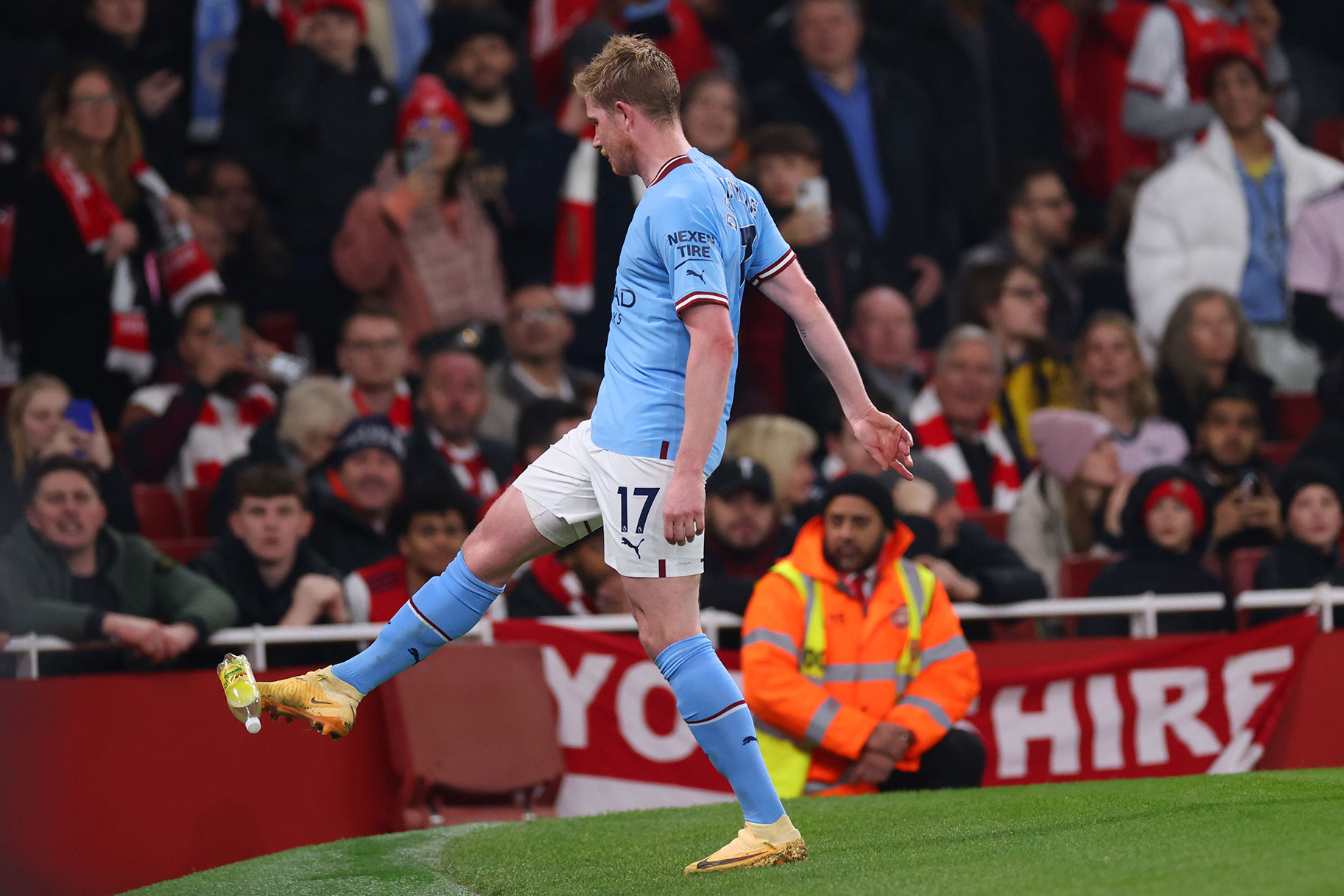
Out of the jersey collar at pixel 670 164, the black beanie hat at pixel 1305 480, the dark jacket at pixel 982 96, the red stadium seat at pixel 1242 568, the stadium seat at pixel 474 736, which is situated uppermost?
the dark jacket at pixel 982 96

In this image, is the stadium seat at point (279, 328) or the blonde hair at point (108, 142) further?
the stadium seat at point (279, 328)

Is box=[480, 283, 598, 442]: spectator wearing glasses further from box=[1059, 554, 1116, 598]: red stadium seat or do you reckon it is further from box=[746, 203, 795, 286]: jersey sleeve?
box=[746, 203, 795, 286]: jersey sleeve

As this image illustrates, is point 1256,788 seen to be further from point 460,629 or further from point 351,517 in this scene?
point 351,517

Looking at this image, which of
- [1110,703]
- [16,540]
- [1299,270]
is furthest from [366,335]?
[1299,270]

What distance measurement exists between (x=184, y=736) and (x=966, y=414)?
5072 millimetres

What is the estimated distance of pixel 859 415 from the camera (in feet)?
18.1

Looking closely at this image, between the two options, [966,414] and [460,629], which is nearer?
[460,629]

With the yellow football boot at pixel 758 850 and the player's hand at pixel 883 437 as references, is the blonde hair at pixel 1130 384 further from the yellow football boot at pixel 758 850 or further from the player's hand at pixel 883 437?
the yellow football boot at pixel 758 850

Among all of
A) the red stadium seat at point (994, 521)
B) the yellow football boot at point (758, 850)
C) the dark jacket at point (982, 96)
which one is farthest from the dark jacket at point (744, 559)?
the dark jacket at point (982, 96)

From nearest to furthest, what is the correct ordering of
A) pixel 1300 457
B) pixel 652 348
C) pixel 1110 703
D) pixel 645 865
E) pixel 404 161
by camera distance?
pixel 652 348 < pixel 645 865 < pixel 1110 703 < pixel 1300 457 < pixel 404 161

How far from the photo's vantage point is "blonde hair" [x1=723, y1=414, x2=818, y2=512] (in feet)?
32.9

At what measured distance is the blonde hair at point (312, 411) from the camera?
1005 centimetres

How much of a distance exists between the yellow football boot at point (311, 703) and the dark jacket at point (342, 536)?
4071 millimetres

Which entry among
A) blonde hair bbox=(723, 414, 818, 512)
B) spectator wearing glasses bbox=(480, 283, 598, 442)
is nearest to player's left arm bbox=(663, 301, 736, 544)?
blonde hair bbox=(723, 414, 818, 512)
